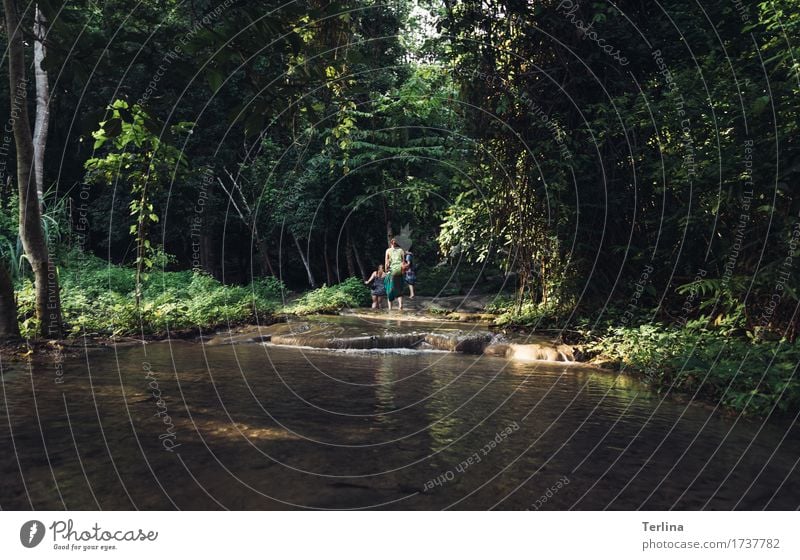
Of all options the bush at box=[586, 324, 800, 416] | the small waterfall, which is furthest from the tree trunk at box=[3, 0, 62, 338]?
the bush at box=[586, 324, 800, 416]

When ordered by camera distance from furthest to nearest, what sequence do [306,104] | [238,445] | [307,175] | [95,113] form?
[307,175]
[238,445]
[306,104]
[95,113]

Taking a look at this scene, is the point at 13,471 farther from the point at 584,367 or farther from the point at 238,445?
the point at 584,367

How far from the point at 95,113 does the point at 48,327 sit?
24.6ft

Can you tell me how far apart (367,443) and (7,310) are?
6312 millimetres

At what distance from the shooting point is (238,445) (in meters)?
4.08

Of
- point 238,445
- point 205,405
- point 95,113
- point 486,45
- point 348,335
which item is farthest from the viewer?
point 486,45

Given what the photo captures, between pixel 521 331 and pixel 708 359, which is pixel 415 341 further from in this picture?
pixel 708 359

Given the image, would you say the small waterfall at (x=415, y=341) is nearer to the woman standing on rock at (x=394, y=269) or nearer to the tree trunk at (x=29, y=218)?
the tree trunk at (x=29, y=218)

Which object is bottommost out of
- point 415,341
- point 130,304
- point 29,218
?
point 415,341

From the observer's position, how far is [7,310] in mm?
7801

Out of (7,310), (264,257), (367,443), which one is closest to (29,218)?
(7,310)

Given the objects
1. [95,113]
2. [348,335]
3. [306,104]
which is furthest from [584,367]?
[95,113]
